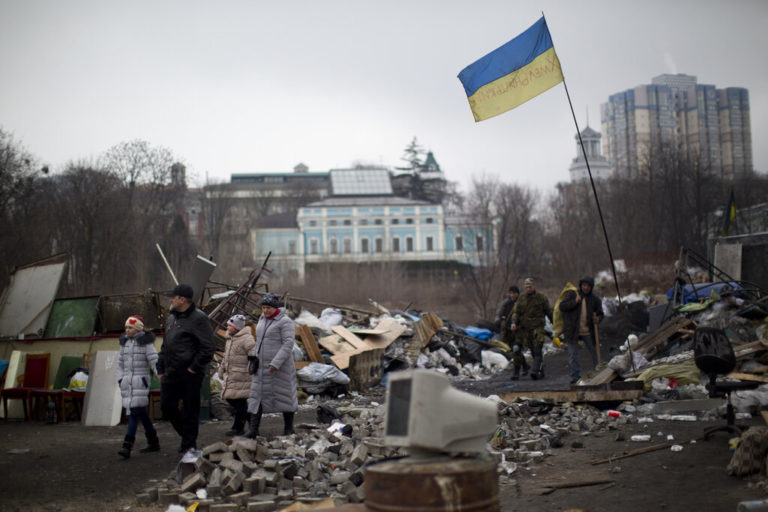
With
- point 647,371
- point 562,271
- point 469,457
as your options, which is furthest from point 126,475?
point 562,271

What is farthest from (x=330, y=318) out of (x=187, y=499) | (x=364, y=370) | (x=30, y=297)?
(x=187, y=499)

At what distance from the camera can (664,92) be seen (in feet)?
282

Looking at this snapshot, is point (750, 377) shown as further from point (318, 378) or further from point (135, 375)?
point (135, 375)

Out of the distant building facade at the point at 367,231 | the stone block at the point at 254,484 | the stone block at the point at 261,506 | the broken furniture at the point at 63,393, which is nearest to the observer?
the stone block at the point at 261,506

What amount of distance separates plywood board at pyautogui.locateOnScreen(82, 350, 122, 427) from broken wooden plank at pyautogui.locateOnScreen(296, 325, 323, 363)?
4671 mm

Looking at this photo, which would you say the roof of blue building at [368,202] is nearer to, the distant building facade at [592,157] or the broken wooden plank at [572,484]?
the distant building facade at [592,157]

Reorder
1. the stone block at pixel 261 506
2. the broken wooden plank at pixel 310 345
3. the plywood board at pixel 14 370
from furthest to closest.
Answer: the broken wooden plank at pixel 310 345, the plywood board at pixel 14 370, the stone block at pixel 261 506

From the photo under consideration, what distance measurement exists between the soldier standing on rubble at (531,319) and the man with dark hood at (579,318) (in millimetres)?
1024

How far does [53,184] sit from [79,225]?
264cm

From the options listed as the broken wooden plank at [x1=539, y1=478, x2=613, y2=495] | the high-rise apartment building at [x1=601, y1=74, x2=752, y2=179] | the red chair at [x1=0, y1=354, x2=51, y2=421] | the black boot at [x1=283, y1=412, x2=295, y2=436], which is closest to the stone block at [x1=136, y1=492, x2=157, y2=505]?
the black boot at [x1=283, y1=412, x2=295, y2=436]

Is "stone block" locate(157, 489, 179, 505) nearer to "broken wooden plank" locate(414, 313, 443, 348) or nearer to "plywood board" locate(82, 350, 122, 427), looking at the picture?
"plywood board" locate(82, 350, 122, 427)

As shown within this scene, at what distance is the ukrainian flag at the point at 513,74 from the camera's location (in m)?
10.2

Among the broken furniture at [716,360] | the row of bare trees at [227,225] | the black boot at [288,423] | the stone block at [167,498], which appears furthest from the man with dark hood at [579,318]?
the row of bare trees at [227,225]

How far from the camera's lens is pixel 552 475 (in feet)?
22.1
